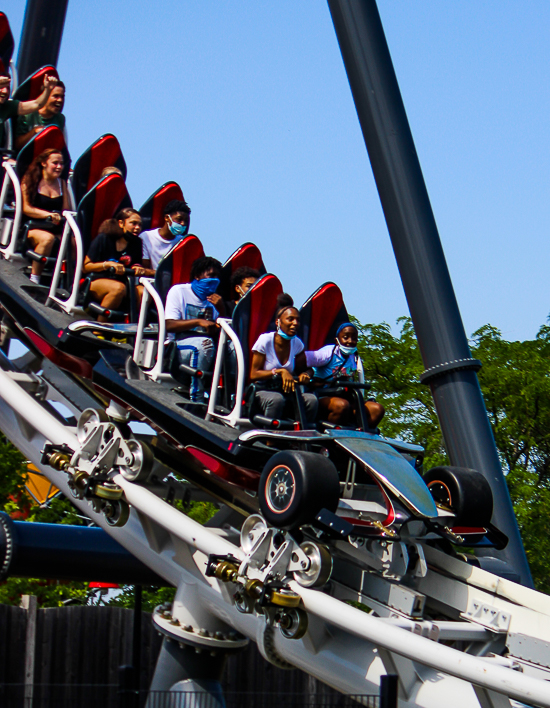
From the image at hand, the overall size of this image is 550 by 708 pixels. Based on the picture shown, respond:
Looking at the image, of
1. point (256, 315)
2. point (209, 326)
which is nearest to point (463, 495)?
point (256, 315)

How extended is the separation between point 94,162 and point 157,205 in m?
0.66

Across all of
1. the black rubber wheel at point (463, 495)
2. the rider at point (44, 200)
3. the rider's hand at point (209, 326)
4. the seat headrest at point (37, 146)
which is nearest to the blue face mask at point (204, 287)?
the rider's hand at point (209, 326)

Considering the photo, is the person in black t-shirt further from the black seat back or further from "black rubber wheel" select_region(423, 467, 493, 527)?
"black rubber wheel" select_region(423, 467, 493, 527)

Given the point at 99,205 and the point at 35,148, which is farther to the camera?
the point at 35,148

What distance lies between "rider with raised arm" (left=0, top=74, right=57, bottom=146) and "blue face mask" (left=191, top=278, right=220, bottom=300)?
359 centimetres

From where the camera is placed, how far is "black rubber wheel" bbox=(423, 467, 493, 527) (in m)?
5.60

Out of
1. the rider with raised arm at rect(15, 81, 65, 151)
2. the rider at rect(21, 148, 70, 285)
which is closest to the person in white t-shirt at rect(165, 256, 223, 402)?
the rider at rect(21, 148, 70, 285)

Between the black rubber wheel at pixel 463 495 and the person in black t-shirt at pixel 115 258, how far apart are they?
8.13 ft

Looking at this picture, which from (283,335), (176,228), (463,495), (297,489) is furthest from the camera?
(176,228)

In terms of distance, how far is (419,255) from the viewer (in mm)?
7785

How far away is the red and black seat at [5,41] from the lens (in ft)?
38.2

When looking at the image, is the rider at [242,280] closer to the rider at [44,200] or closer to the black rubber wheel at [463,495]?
the rider at [44,200]

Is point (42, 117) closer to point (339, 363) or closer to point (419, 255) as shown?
point (419, 255)

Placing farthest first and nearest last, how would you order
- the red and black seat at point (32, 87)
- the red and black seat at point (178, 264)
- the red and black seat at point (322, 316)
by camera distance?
the red and black seat at point (32, 87) → the red and black seat at point (322, 316) → the red and black seat at point (178, 264)
